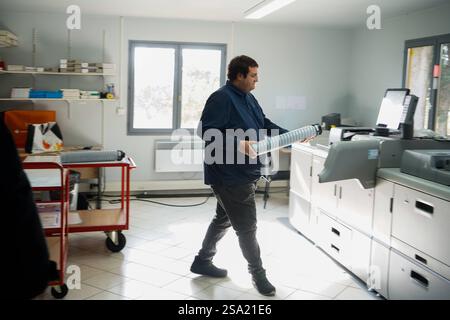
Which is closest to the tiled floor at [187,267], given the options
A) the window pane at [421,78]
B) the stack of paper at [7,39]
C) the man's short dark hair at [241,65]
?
the man's short dark hair at [241,65]

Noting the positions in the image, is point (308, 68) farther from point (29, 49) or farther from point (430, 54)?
point (29, 49)

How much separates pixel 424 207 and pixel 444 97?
2.56m

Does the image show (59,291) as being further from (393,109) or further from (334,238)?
(393,109)

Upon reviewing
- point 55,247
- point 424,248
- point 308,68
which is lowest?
point 55,247

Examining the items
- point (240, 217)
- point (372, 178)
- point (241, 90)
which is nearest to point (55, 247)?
point (240, 217)

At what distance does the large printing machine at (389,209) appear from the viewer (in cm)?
276

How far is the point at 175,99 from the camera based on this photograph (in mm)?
6531

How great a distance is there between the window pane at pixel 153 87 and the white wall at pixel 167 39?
0.19 m

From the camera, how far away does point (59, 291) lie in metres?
3.21

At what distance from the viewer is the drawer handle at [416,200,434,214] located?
2.77 meters

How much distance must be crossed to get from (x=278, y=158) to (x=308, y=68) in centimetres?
148

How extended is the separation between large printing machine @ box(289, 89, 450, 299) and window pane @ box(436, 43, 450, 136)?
1.54m

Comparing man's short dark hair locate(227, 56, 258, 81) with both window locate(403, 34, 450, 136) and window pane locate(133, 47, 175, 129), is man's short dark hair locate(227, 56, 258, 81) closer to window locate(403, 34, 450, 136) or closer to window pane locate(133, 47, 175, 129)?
window locate(403, 34, 450, 136)

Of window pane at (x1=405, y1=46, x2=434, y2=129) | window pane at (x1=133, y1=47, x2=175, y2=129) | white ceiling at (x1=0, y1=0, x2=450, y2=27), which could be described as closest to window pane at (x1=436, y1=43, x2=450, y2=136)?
window pane at (x1=405, y1=46, x2=434, y2=129)
